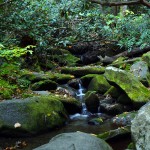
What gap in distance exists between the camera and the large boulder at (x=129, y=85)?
881cm

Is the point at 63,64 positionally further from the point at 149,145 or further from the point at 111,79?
the point at 149,145

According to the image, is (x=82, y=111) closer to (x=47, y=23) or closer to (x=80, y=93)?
(x=80, y=93)

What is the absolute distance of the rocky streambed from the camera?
21.7ft

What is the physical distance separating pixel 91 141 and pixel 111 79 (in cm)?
426

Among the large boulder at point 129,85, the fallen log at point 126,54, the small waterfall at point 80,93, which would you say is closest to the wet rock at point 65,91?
the small waterfall at point 80,93

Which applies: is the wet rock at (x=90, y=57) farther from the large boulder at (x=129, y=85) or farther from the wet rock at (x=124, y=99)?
the wet rock at (x=124, y=99)

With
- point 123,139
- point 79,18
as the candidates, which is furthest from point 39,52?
point 123,139

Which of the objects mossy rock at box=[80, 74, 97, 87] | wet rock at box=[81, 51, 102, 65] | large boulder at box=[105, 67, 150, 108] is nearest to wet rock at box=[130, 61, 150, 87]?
large boulder at box=[105, 67, 150, 108]

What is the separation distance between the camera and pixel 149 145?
479 centimetres

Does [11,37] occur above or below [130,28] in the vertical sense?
below

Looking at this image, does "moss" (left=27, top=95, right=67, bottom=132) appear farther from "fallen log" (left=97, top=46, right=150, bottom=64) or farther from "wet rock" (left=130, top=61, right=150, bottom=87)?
"fallen log" (left=97, top=46, right=150, bottom=64)

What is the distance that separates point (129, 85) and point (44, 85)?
9.81ft

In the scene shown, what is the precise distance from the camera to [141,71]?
11.0 meters

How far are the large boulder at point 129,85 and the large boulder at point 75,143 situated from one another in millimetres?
3765
